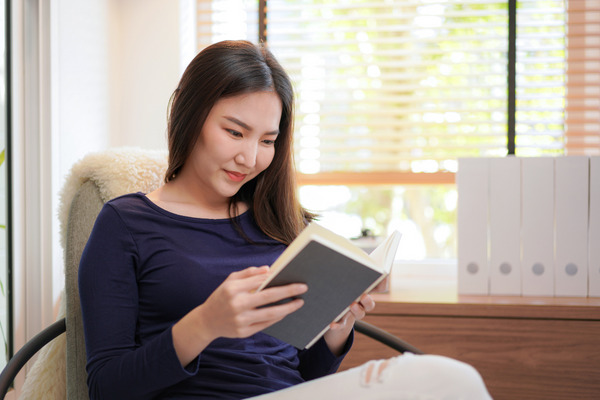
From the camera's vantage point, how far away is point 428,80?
2498 millimetres

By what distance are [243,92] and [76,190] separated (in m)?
0.47

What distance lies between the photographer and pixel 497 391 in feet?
5.81

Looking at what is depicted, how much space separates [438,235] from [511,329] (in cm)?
219

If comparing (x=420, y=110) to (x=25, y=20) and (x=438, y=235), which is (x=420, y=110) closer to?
(x=25, y=20)

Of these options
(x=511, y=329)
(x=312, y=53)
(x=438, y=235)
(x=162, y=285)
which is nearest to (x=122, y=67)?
(x=312, y=53)

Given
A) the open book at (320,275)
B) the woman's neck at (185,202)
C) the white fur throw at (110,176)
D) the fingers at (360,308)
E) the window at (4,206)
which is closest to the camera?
the open book at (320,275)

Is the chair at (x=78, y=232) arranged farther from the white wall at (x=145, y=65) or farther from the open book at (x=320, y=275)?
the white wall at (x=145, y=65)

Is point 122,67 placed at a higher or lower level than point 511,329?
higher

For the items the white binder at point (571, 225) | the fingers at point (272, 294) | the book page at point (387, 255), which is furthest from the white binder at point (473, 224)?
the fingers at point (272, 294)

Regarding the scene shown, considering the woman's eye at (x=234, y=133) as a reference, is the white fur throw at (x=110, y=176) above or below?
below

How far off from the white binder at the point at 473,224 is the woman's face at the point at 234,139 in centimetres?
94

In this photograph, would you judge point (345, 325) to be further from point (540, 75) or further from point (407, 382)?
point (540, 75)

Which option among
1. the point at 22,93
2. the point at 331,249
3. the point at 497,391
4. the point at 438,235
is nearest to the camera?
the point at 331,249

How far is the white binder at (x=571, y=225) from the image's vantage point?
6.21 feet
